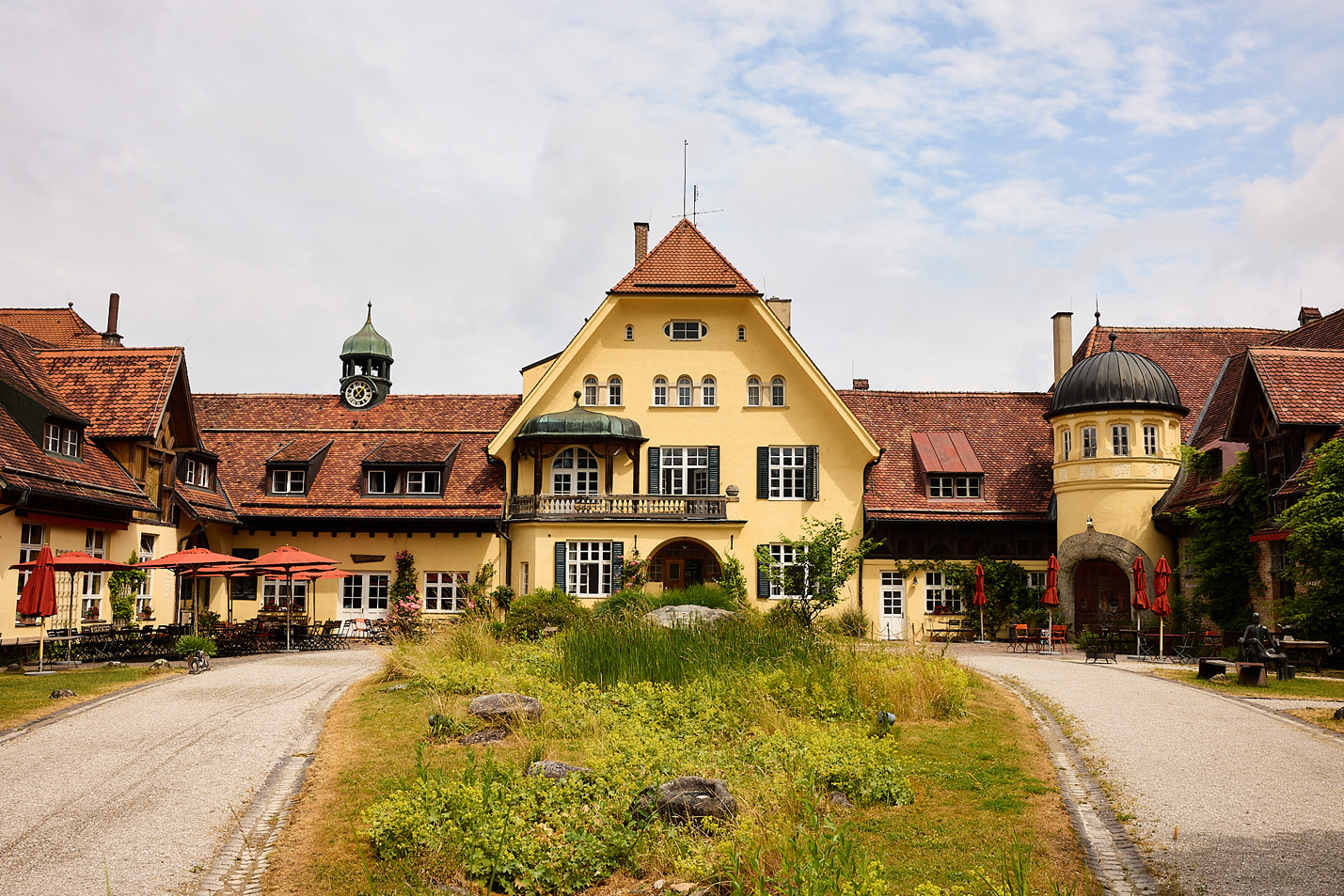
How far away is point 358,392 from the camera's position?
36.1 m

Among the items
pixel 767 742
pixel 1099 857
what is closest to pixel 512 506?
pixel 767 742

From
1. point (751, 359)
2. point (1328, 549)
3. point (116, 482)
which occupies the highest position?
point (751, 359)

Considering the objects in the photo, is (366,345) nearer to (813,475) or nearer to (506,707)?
(813,475)

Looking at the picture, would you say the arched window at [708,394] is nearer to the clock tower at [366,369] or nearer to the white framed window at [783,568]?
the white framed window at [783,568]

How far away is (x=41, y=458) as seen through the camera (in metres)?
22.4

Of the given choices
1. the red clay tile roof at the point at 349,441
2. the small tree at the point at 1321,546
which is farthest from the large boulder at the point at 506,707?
the red clay tile roof at the point at 349,441

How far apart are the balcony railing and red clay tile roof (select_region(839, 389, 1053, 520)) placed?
4858 millimetres

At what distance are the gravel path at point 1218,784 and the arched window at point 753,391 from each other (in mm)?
16083

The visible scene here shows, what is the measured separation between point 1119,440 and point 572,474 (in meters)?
15.3

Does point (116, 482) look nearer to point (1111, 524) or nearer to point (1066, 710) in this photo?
point (1066, 710)

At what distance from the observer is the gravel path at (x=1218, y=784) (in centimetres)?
728

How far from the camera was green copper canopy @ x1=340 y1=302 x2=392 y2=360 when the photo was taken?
121ft

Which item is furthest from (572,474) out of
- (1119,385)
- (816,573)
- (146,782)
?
(146,782)

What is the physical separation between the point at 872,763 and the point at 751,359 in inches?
902
